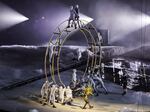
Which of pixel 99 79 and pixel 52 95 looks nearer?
pixel 99 79

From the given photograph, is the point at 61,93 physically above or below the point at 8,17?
below

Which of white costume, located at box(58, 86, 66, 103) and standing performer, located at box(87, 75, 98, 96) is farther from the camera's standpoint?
white costume, located at box(58, 86, 66, 103)

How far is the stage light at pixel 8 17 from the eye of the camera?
4008 mm

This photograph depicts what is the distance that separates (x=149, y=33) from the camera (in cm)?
330

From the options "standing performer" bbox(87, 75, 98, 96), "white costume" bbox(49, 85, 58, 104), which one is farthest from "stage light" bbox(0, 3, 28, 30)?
"standing performer" bbox(87, 75, 98, 96)

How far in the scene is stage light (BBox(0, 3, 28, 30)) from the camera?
13.1 ft

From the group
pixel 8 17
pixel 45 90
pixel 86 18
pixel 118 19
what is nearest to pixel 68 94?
pixel 45 90

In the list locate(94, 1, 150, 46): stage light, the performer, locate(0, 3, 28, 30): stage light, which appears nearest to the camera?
locate(94, 1, 150, 46): stage light

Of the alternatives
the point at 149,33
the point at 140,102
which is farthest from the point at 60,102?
the point at 149,33

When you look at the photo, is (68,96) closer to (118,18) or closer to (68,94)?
(68,94)

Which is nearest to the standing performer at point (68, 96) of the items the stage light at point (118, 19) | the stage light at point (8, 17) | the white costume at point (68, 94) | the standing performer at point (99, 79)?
the white costume at point (68, 94)

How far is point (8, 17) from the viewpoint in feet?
13.6

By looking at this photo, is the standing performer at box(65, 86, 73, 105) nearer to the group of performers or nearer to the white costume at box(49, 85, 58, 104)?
the group of performers

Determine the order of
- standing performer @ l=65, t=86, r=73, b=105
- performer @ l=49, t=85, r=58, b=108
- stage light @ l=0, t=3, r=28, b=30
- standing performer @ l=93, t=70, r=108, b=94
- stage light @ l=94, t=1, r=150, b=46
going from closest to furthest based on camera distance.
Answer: stage light @ l=94, t=1, r=150, b=46, standing performer @ l=93, t=70, r=108, b=94, standing performer @ l=65, t=86, r=73, b=105, performer @ l=49, t=85, r=58, b=108, stage light @ l=0, t=3, r=28, b=30
